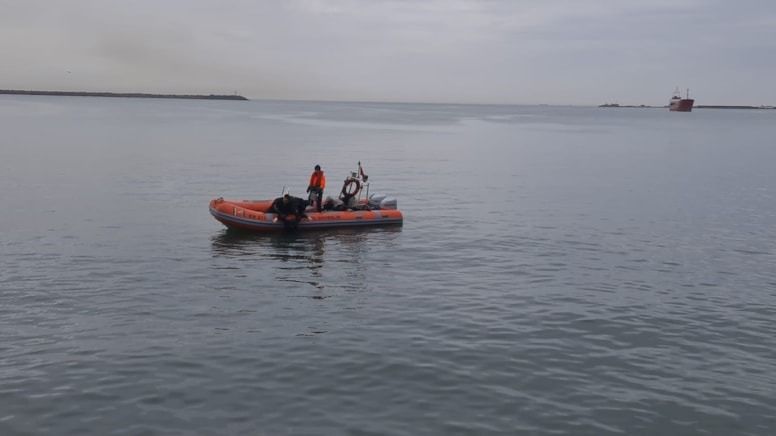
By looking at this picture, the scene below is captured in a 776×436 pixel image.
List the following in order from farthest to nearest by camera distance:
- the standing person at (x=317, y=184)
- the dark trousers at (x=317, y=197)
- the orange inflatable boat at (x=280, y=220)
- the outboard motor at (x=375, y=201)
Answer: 1. the outboard motor at (x=375, y=201)
2. the dark trousers at (x=317, y=197)
3. the standing person at (x=317, y=184)
4. the orange inflatable boat at (x=280, y=220)

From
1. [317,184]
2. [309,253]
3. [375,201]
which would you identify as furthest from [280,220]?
[375,201]

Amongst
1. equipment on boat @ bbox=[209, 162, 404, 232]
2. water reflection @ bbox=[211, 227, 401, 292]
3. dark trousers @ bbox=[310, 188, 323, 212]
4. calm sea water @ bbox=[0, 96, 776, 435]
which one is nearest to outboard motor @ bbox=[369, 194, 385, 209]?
equipment on boat @ bbox=[209, 162, 404, 232]

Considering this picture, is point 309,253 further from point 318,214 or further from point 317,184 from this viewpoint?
point 317,184

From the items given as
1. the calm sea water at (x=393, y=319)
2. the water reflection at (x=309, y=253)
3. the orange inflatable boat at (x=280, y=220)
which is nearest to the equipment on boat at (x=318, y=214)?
the orange inflatable boat at (x=280, y=220)

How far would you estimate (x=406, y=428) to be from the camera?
10234 mm

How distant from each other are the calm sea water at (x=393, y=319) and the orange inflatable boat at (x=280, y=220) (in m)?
0.47

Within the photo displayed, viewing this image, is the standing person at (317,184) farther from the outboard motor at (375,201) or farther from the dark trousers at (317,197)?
the outboard motor at (375,201)

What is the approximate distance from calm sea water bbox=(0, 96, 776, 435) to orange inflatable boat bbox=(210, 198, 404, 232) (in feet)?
1.55

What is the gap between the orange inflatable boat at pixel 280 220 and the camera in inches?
931

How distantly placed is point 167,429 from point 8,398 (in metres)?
2.77

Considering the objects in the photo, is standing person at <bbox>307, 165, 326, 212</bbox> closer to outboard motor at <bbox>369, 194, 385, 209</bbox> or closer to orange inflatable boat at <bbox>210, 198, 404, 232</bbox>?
orange inflatable boat at <bbox>210, 198, 404, 232</bbox>

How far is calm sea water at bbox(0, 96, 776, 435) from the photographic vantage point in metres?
10.8

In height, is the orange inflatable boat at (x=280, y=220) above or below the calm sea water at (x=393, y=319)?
above

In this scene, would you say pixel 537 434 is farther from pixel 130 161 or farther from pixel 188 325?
pixel 130 161
